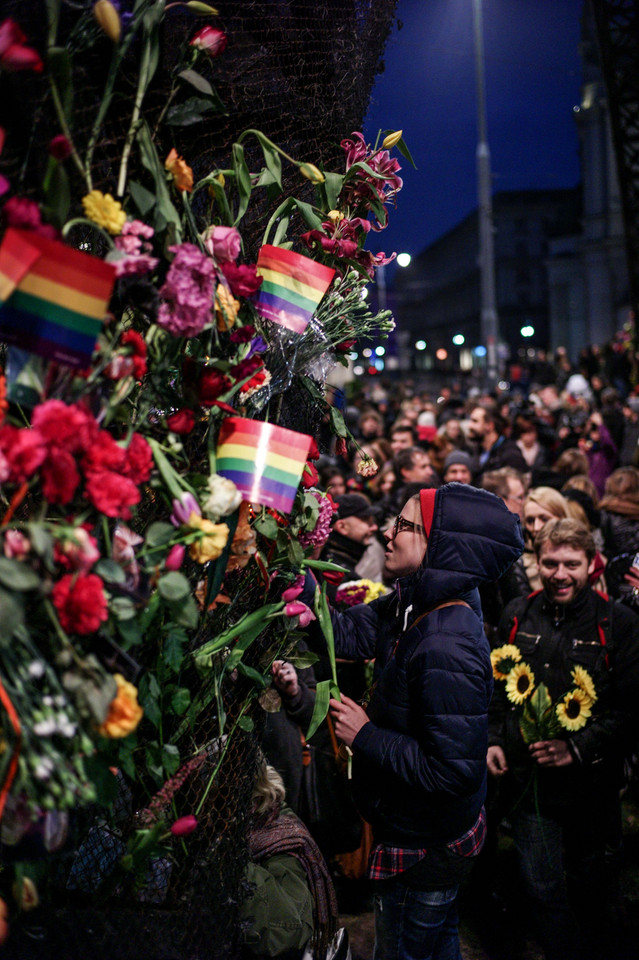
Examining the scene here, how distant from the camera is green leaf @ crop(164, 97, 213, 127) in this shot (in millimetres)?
1586

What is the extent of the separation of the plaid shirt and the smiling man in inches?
33.0

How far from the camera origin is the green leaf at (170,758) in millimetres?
1699

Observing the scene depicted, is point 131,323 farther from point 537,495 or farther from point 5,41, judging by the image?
point 537,495

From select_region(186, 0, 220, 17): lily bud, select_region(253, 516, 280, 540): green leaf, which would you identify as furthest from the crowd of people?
select_region(186, 0, 220, 17): lily bud

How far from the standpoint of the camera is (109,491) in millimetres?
1276

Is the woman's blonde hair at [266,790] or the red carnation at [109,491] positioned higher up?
the red carnation at [109,491]

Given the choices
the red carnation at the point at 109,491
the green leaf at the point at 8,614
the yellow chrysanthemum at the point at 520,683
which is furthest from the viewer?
the yellow chrysanthemum at the point at 520,683

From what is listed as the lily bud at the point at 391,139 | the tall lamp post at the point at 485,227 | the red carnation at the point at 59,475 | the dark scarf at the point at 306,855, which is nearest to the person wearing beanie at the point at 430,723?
the dark scarf at the point at 306,855

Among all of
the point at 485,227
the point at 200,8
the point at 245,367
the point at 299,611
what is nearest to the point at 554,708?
the point at 299,611

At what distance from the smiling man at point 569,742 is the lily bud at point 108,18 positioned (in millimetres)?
2531

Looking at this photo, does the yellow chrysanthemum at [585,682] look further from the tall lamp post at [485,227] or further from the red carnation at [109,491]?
the tall lamp post at [485,227]

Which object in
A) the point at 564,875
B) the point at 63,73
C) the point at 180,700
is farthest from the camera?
the point at 564,875

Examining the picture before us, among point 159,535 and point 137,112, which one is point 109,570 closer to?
point 159,535

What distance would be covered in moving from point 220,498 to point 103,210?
0.52 metres
